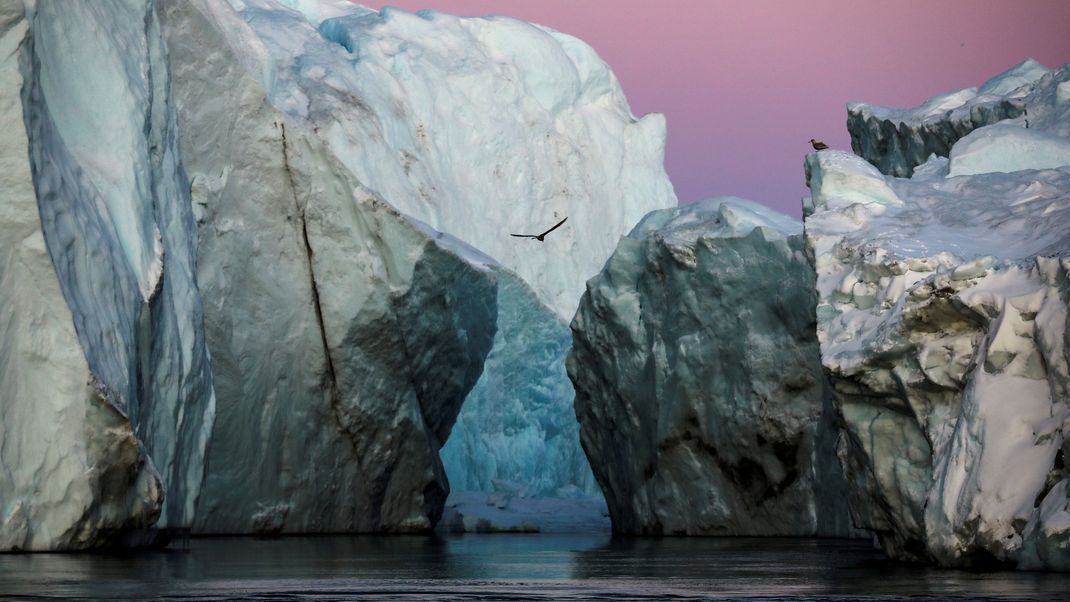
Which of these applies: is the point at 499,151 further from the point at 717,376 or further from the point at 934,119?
the point at 717,376

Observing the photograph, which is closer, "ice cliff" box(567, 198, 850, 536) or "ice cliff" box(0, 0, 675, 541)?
"ice cliff" box(0, 0, 675, 541)

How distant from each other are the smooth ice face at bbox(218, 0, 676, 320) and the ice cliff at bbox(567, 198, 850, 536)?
32.5ft

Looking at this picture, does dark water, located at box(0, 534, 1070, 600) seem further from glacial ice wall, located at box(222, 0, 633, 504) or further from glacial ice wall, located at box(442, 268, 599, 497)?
glacial ice wall, located at box(442, 268, 599, 497)

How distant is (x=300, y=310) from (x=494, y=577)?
13.7 metres

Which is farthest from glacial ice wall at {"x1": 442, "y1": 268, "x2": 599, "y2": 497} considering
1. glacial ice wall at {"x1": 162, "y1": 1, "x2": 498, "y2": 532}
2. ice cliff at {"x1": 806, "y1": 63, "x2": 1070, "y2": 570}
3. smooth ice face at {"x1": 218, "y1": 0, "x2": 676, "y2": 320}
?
ice cliff at {"x1": 806, "y1": 63, "x2": 1070, "y2": 570}

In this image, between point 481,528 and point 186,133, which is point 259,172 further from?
point 481,528

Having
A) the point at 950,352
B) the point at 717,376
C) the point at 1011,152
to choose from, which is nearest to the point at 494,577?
the point at 950,352

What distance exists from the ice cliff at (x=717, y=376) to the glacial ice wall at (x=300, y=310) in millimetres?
2545

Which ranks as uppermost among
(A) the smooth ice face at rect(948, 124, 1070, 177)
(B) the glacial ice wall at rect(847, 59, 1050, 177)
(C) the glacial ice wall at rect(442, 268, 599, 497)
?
(B) the glacial ice wall at rect(847, 59, 1050, 177)

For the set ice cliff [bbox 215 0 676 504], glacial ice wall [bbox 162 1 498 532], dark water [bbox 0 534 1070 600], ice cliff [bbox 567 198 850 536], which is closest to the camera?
dark water [bbox 0 534 1070 600]

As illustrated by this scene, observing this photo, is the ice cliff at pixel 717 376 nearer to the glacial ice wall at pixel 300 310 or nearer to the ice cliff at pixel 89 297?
the glacial ice wall at pixel 300 310

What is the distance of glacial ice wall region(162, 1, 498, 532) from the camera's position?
21.5 meters

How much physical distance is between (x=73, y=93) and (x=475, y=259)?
11243mm

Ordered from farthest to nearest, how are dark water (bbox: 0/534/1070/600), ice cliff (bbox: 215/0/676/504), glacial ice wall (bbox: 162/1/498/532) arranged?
ice cliff (bbox: 215/0/676/504), glacial ice wall (bbox: 162/1/498/532), dark water (bbox: 0/534/1070/600)
